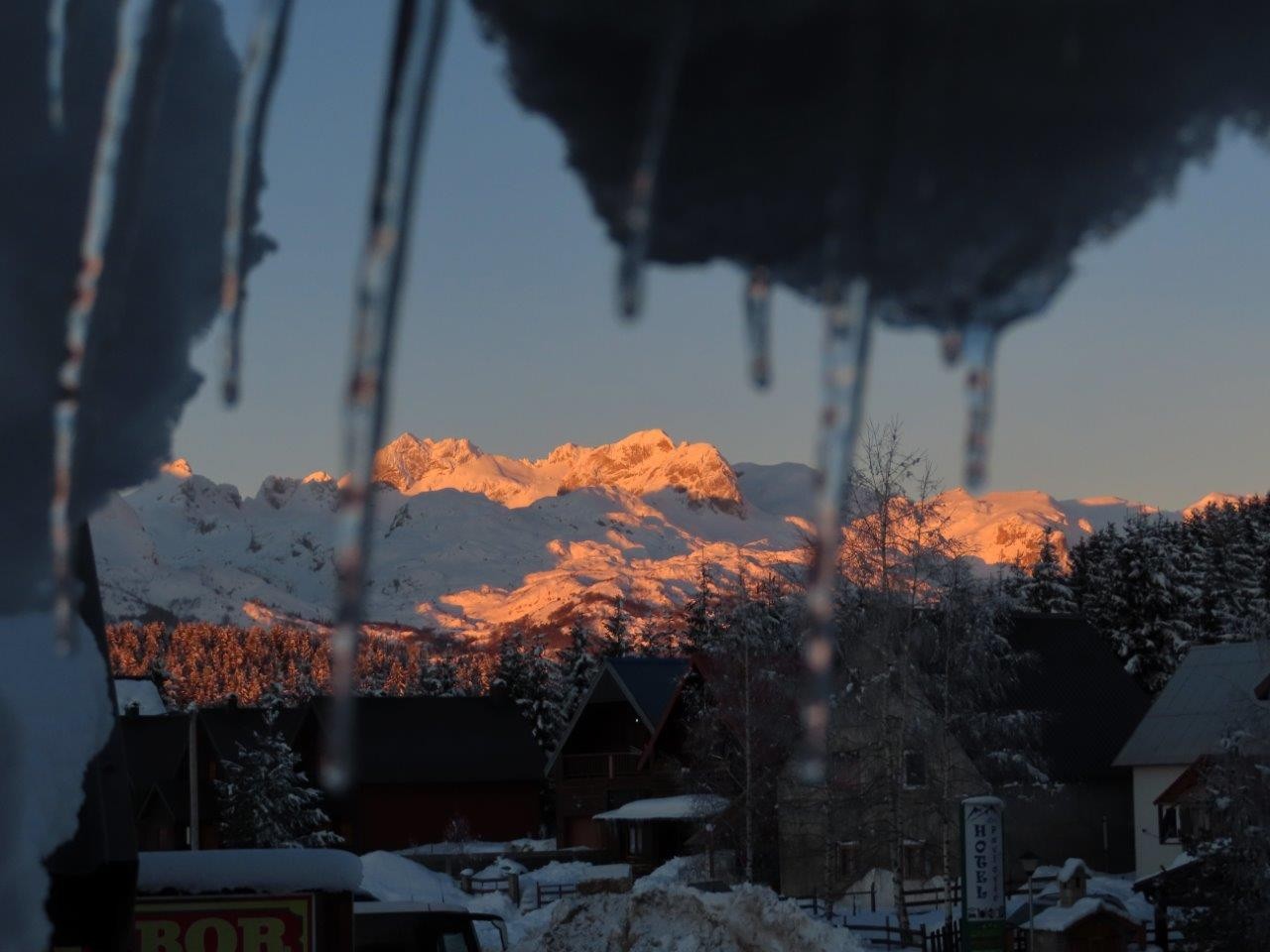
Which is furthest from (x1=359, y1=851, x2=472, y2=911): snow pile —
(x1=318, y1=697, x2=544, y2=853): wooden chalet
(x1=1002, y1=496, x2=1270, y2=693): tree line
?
(x1=1002, y1=496, x2=1270, y2=693): tree line

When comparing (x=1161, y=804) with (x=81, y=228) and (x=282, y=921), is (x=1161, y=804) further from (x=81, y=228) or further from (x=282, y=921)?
(x=81, y=228)

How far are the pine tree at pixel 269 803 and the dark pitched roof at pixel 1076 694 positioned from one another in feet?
65.1

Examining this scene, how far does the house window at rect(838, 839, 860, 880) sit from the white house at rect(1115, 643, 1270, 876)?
791cm

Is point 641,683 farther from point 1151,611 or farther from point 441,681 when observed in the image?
point 441,681

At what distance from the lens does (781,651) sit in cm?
3644

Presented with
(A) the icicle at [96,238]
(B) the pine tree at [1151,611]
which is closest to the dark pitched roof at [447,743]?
(B) the pine tree at [1151,611]

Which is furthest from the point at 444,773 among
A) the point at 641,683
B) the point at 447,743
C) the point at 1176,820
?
the point at 1176,820

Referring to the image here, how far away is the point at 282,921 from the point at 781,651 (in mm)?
25640

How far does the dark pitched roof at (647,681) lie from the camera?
54.2 metres

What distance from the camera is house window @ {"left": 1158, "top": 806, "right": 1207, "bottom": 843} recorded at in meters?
37.3

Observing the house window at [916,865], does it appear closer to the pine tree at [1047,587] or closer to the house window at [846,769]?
the house window at [846,769]

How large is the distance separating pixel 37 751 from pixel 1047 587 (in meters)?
65.3

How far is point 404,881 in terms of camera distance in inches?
1820

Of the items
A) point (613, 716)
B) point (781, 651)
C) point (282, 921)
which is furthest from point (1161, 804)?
point (282, 921)
